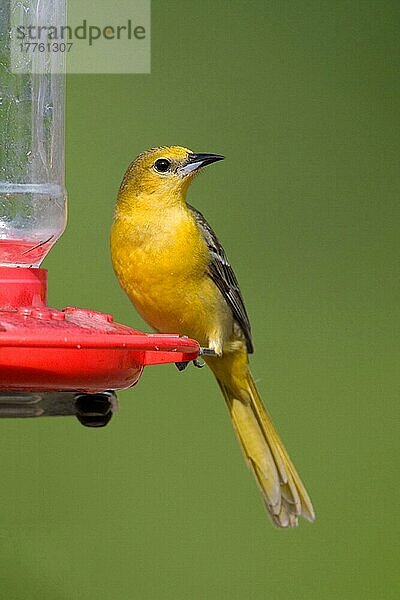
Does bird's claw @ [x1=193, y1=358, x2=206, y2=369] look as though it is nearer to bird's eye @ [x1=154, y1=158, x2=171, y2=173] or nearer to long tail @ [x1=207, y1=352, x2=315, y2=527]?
long tail @ [x1=207, y1=352, x2=315, y2=527]

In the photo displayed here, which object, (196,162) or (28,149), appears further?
(196,162)

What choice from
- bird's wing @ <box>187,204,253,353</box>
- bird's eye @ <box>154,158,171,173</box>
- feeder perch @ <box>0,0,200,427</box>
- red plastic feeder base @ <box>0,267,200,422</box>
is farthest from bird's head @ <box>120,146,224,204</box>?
red plastic feeder base @ <box>0,267,200,422</box>

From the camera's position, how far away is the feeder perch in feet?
8.98

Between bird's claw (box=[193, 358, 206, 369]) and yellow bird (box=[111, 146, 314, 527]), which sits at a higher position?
yellow bird (box=[111, 146, 314, 527])

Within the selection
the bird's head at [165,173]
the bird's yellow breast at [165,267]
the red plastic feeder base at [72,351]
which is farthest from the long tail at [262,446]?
the red plastic feeder base at [72,351]

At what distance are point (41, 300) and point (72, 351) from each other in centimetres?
Answer: 42

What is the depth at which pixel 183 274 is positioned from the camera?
4.20 m

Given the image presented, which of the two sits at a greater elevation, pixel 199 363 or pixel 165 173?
pixel 165 173

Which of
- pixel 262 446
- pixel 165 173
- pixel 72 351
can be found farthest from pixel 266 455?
pixel 72 351

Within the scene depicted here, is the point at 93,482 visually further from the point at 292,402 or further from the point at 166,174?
the point at 166,174

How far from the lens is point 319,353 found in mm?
5379
